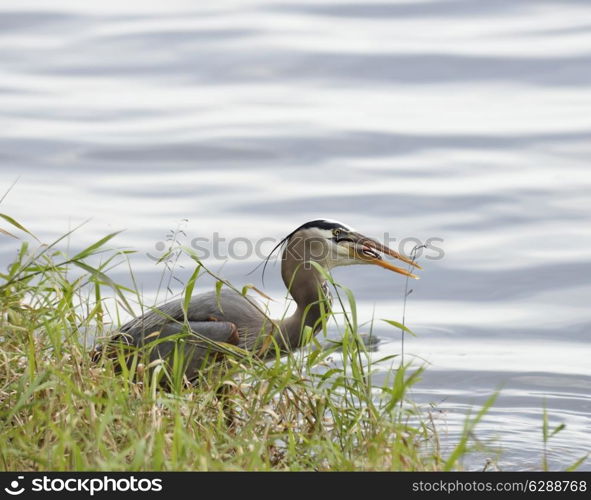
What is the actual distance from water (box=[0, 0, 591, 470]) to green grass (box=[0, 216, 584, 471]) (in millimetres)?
1324

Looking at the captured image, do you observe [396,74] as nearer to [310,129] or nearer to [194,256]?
[310,129]

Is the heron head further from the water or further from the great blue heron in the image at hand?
the water

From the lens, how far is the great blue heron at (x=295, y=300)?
17.9ft

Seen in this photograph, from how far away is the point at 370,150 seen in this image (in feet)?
34.3

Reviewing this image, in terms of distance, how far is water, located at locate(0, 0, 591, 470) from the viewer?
739 cm

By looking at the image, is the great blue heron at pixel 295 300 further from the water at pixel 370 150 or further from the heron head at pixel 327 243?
the water at pixel 370 150

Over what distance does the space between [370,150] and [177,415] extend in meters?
7.28

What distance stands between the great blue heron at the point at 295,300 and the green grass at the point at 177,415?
0.91m
